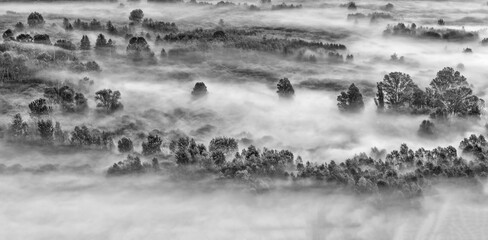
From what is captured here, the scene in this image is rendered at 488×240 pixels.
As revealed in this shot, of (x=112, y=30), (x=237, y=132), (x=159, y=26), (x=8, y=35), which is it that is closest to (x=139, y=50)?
(x=112, y=30)

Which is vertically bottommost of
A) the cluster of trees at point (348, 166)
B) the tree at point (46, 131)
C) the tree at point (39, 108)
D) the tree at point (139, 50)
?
the cluster of trees at point (348, 166)

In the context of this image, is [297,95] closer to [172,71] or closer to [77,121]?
[172,71]

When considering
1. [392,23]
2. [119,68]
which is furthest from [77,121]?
[392,23]

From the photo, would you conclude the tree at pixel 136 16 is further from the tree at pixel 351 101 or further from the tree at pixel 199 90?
the tree at pixel 351 101

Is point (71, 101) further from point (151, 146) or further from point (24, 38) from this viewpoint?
point (24, 38)

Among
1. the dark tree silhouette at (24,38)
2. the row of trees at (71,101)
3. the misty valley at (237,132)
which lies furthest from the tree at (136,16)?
the row of trees at (71,101)

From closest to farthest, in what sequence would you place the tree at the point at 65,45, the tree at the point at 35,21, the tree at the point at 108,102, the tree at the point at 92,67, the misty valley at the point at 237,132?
the misty valley at the point at 237,132
the tree at the point at 108,102
the tree at the point at 92,67
the tree at the point at 65,45
the tree at the point at 35,21

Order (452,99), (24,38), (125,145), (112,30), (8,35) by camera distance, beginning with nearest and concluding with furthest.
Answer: (125,145), (452,99), (24,38), (8,35), (112,30)
